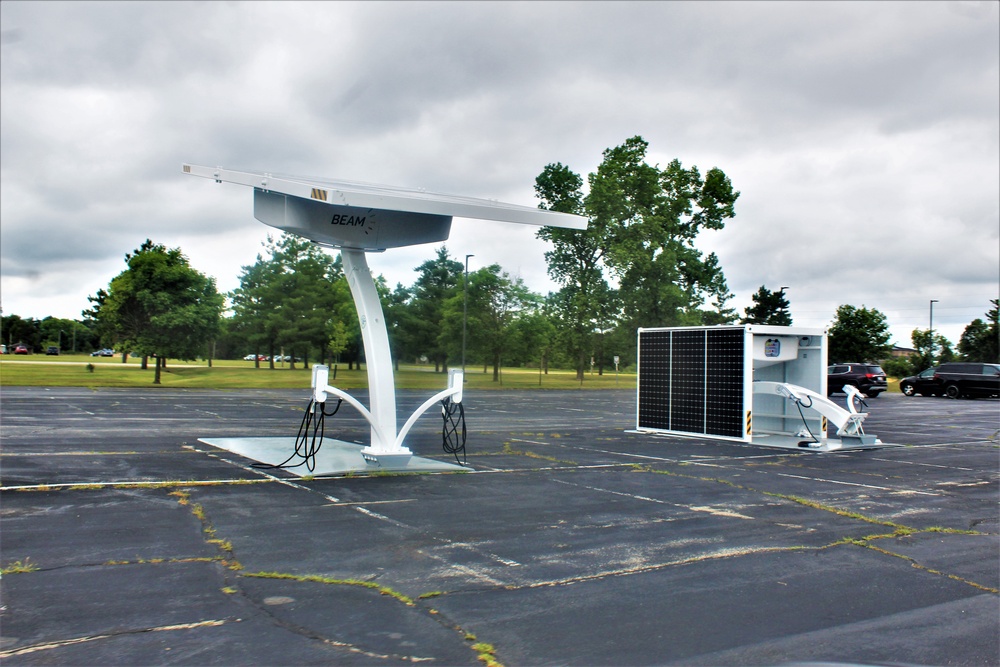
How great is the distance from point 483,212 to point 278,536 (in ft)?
21.9

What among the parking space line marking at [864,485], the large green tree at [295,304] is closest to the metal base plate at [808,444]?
the parking space line marking at [864,485]

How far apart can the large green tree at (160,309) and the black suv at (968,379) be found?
42774 mm

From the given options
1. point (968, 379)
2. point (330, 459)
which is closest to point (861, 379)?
point (968, 379)

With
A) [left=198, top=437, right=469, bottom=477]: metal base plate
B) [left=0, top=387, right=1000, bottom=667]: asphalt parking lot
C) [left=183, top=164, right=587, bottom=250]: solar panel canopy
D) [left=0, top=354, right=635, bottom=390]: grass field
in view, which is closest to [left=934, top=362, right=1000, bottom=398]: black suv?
[left=0, top=354, right=635, bottom=390]: grass field

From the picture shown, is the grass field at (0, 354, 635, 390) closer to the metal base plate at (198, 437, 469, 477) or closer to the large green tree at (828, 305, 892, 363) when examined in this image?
the large green tree at (828, 305, 892, 363)

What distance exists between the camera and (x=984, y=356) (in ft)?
200

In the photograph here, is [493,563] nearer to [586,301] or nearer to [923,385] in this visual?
[923,385]

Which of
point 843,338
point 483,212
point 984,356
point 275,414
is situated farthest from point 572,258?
point 483,212

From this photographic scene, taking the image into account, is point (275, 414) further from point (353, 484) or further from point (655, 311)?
point (655, 311)

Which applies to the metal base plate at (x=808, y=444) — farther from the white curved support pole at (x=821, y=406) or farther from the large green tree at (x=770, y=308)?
the large green tree at (x=770, y=308)

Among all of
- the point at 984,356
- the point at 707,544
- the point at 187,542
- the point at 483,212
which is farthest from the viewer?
the point at 984,356

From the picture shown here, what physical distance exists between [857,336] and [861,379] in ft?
56.2

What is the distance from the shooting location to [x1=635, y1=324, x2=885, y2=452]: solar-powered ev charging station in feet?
57.5

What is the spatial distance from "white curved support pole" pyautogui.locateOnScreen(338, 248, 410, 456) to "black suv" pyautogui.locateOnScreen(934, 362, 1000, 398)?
3874 cm
